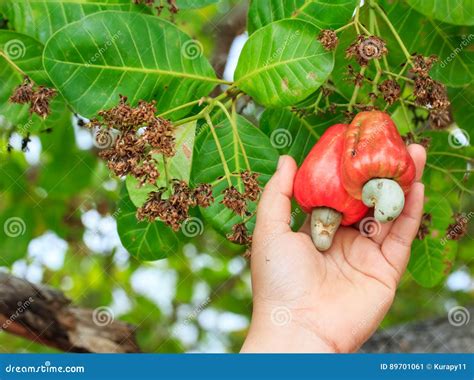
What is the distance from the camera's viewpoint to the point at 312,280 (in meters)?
1.96

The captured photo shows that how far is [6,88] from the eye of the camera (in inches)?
81.4

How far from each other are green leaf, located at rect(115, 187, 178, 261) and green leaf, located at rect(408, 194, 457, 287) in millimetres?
844

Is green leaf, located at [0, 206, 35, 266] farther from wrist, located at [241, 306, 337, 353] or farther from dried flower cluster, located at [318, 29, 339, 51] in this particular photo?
dried flower cluster, located at [318, 29, 339, 51]

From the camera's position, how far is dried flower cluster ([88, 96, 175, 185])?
165 centimetres

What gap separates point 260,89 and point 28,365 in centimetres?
123

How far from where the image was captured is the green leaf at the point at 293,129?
2115mm

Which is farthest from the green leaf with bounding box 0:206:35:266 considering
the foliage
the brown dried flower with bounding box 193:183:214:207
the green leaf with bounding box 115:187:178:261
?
the brown dried flower with bounding box 193:183:214:207

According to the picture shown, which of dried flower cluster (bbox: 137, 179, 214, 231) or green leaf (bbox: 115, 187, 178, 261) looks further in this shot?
green leaf (bbox: 115, 187, 178, 261)

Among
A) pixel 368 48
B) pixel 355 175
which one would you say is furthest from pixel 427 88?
pixel 355 175

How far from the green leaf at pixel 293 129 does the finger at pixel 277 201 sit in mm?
194

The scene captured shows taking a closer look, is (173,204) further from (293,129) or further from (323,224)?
(293,129)

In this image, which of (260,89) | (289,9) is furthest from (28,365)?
(289,9)

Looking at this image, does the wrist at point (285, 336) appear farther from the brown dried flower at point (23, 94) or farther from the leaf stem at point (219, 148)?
the brown dried flower at point (23, 94)

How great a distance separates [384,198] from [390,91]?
0.29 m
